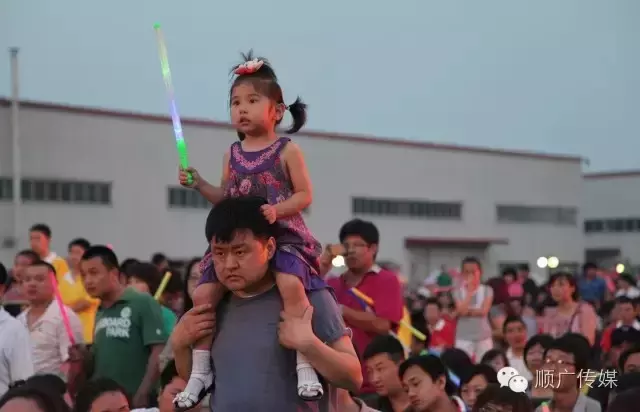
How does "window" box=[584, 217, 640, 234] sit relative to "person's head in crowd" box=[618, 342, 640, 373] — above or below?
above

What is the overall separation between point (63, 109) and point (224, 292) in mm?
23165

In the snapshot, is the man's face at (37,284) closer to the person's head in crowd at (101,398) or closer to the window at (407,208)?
the person's head in crowd at (101,398)

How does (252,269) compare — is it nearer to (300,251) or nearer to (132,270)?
(300,251)

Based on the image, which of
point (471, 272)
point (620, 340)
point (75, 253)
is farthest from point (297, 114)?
point (471, 272)

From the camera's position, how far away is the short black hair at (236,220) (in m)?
3.55

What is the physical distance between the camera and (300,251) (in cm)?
375

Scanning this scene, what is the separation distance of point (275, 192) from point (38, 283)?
4092mm

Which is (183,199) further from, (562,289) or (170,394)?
(170,394)

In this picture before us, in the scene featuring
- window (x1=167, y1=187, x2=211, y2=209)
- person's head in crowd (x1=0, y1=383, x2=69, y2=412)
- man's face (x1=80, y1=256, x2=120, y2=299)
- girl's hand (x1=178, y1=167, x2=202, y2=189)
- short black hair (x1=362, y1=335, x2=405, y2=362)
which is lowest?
person's head in crowd (x1=0, y1=383, x2=69, y2=412)

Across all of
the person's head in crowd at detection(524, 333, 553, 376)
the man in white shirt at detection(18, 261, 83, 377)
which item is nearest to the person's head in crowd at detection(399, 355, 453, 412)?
the person's head in crowd at detection(524, 333, 553, 376)

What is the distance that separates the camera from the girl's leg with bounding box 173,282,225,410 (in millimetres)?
3643

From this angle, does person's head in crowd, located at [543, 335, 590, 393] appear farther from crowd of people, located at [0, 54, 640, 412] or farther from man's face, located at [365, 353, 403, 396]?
man's face, located at [365, 353, 403, 396]

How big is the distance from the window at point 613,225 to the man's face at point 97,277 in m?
40.4

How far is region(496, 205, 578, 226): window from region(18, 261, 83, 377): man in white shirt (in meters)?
31.4
